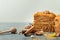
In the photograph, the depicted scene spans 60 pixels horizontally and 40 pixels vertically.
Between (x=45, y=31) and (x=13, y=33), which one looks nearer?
(x=13, y=33)

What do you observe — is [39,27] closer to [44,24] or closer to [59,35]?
[44,24]

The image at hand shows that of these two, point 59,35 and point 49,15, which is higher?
point 49,15

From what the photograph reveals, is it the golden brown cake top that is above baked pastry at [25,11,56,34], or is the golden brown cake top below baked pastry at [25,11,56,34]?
above

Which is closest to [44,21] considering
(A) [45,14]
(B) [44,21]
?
(B) [44,21]

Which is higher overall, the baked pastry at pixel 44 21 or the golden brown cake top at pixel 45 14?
the golden brown cake top at pixel 45 14

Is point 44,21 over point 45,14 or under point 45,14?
under

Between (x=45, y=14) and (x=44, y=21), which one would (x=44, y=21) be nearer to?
(x=44, y=21)

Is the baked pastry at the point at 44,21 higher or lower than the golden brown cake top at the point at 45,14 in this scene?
lower

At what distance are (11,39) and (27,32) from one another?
2.83 feet

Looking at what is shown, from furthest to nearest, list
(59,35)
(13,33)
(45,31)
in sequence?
(45,31) → (13,33) → (59,35)

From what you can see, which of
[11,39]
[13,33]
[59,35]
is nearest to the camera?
[11,39]

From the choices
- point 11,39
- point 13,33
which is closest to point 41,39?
point 11,39

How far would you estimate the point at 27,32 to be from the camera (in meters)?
5.04

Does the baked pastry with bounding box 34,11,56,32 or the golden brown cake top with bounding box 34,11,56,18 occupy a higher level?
the golden brown cake top with bounding box 34,11,56,18
